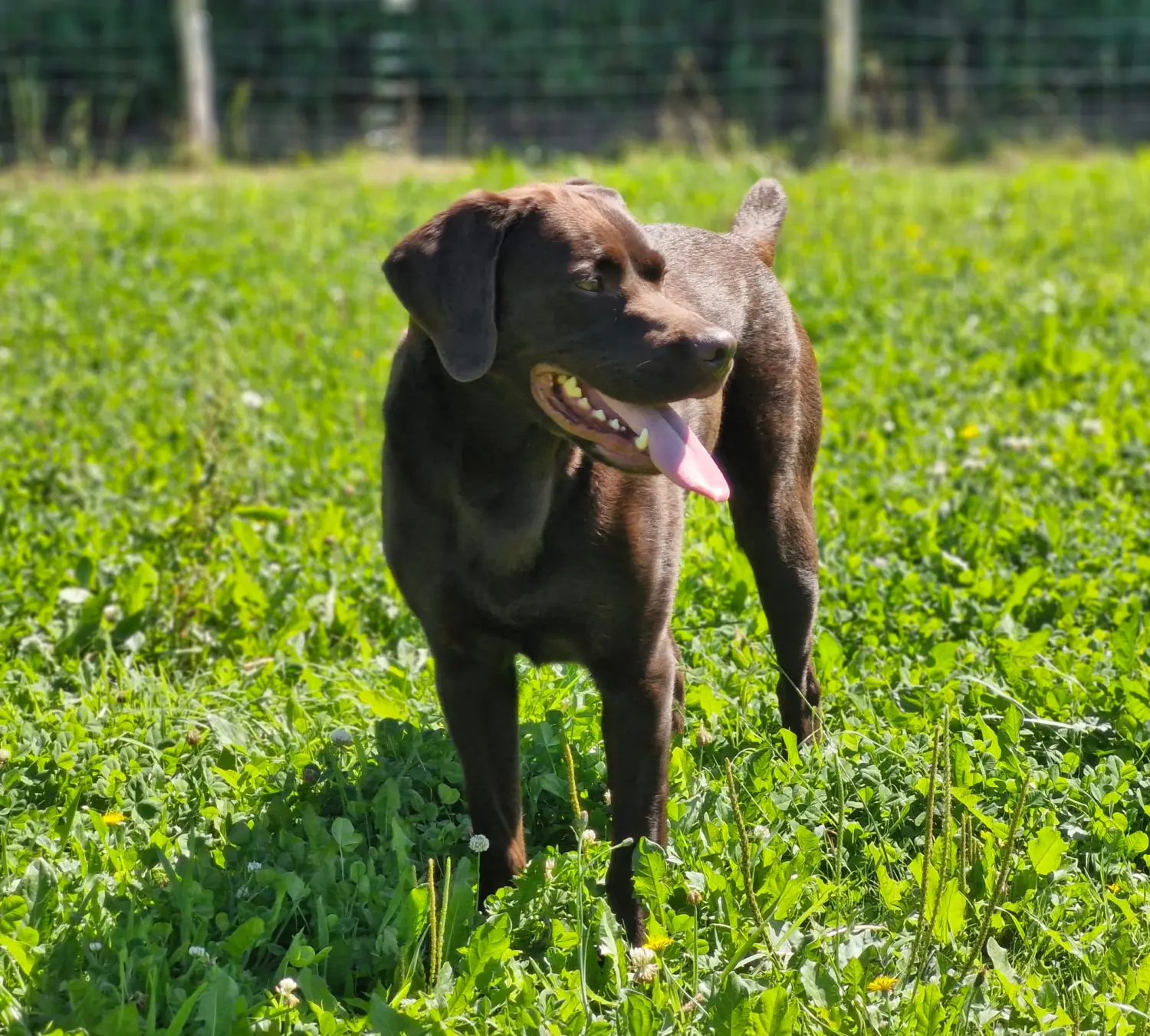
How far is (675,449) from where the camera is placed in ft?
9.39

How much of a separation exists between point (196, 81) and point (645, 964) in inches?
418

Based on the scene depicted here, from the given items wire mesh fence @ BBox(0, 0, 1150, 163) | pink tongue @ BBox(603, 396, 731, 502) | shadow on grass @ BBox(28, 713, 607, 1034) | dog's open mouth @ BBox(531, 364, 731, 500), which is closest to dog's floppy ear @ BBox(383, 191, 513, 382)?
dog's open mouth @ BBox(531, 364, 731, 500)

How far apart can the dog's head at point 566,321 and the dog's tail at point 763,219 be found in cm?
109

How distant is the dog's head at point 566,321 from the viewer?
9.27 feet

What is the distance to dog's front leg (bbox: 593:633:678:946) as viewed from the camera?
10.1ft

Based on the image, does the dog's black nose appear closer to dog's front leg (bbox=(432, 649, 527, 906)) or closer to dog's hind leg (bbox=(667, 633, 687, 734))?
dog's front leg (bbox=(432, 649, 527, 906))

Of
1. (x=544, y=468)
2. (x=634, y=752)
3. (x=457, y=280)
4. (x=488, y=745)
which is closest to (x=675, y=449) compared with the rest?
(x=544, y=468)

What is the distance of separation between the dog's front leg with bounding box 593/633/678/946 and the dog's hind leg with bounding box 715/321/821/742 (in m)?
0.68

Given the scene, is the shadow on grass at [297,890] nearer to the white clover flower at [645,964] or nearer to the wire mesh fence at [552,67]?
the white clover flower at [645,964]

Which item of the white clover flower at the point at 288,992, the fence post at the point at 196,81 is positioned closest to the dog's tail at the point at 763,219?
the white clover flower at the point at 288,992

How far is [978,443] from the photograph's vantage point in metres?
5.59

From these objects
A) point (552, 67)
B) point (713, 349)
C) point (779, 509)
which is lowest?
point (779, 509)

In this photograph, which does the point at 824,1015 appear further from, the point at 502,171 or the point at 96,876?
the point at 502,171

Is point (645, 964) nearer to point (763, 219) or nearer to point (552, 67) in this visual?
point (763, 219)
